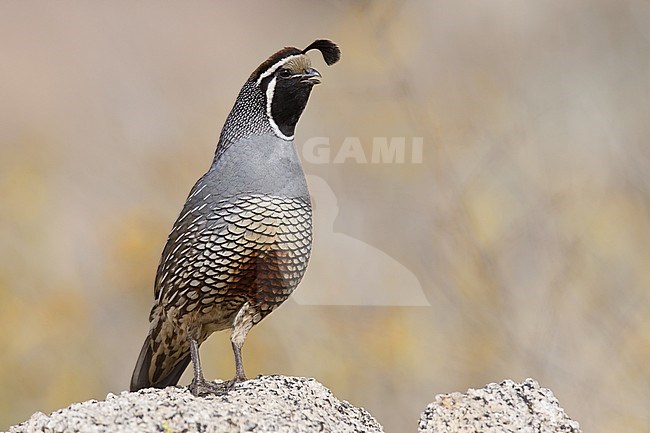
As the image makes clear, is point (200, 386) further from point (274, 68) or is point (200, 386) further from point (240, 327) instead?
point (274, 68)

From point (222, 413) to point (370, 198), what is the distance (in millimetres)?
1720

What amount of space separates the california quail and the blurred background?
0.95m

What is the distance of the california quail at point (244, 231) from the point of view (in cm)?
245

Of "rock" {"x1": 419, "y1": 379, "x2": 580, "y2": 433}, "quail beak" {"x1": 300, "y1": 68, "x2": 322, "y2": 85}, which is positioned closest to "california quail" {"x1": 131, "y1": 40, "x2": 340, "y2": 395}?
"quail beak" {"x1": 300, "y1": 68, "x2": 322, "y2": 85}

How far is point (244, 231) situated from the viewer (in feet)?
8.01

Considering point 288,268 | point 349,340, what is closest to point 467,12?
point 349,340

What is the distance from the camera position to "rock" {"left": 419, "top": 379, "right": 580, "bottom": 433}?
2199 mm

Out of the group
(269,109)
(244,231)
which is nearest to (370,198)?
(269,109)

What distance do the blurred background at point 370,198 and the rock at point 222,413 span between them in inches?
48.4

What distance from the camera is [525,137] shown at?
386cm

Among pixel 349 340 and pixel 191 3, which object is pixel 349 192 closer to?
pixel 349 340

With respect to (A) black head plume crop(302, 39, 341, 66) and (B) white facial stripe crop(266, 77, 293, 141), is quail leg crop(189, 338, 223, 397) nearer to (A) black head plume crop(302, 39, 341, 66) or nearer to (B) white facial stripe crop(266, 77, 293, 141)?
(B) white facial stripe crop(266, 77, 293, 141)

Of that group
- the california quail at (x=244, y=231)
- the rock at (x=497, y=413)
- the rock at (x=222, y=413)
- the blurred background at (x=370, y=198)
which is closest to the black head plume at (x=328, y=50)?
the california quail at (x=244, y=231)

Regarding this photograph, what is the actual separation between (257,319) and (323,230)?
3.11 ft
